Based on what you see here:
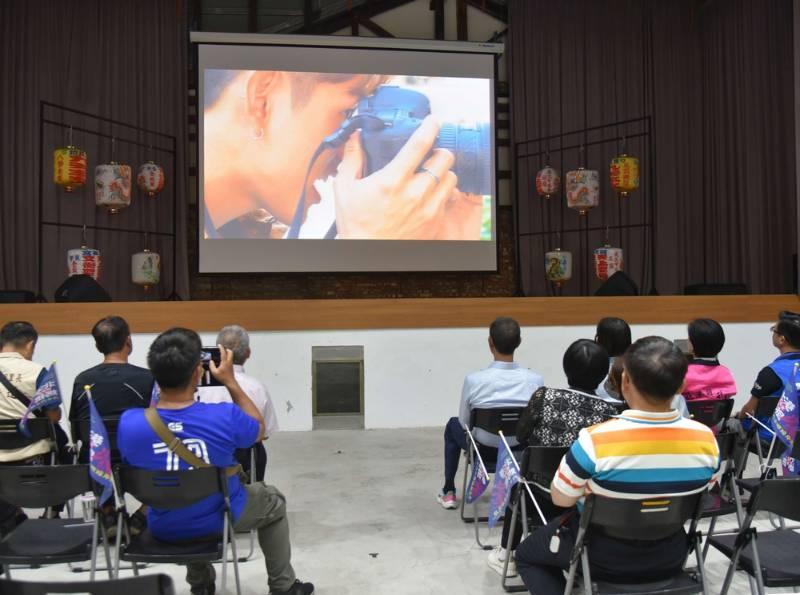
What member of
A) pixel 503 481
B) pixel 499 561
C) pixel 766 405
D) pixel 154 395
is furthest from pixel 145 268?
pixel 766 405

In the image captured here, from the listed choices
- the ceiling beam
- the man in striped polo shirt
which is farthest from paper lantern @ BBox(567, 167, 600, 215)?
the man in striped polo shirt

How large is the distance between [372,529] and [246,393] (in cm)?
82

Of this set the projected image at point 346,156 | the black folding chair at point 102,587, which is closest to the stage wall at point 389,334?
the projected image at point 346,156

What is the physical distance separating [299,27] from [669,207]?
14.8 ft

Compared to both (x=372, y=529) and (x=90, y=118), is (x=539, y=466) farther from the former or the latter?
(x=90, y=118)

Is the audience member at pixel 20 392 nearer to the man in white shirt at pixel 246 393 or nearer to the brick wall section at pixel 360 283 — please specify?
the man in white shirt at pixel 246 393

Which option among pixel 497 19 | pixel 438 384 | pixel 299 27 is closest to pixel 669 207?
pixel 497 19

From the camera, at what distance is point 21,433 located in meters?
2.45

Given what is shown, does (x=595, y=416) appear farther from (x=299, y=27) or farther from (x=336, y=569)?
(x=299, y=27)

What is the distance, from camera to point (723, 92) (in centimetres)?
733

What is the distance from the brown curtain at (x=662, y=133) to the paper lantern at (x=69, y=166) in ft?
14.1

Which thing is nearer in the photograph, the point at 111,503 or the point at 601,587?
the point at 601,587

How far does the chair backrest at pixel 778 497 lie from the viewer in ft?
5.30

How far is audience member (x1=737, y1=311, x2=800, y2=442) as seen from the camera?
2.79 metres
